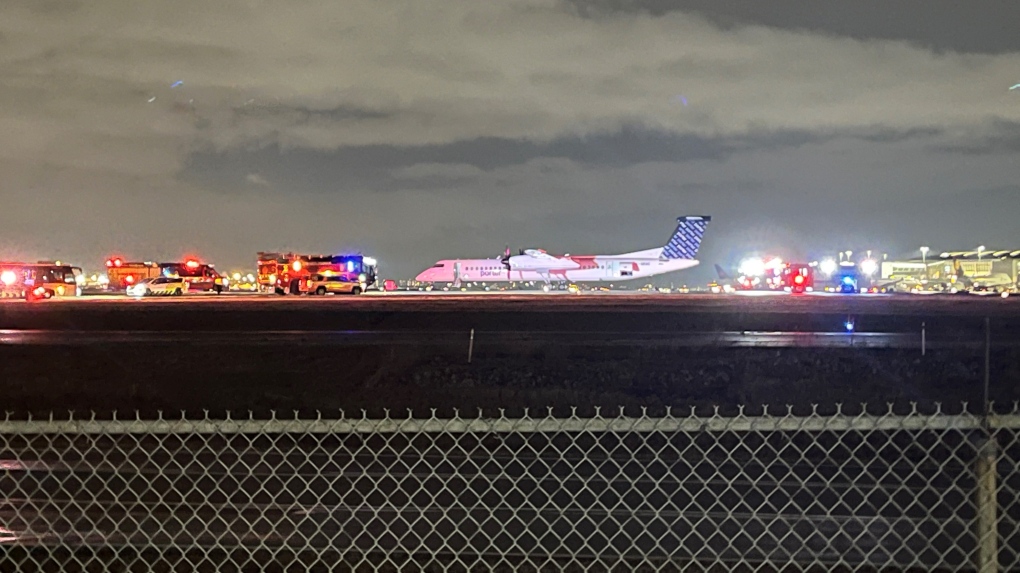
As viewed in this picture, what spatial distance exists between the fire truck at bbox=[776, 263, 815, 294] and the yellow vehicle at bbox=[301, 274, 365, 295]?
3409 centimetres

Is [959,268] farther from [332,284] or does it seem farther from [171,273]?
[171,273]

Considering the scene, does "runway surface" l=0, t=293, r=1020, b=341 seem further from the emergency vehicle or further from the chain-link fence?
the chain-link fence

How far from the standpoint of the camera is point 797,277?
6094cm

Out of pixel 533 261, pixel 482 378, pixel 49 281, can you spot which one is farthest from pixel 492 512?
pixel 533 261

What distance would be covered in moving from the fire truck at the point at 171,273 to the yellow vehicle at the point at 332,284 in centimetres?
1079

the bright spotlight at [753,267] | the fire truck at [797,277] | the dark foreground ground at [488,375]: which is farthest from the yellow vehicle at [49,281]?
the bright spotlight at [753,267]

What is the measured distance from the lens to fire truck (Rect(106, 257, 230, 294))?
58250 millimetres

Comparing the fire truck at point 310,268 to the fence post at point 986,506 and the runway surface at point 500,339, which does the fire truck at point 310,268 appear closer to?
the runway surface at point 500,339

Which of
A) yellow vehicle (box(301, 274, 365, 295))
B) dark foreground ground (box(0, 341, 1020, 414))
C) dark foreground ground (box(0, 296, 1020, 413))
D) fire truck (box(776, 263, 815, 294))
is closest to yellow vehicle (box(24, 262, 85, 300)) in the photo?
yellow vehicle (box(301, 274, 365, 295))

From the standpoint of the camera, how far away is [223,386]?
52.7 feet

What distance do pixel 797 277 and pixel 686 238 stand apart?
2973 cm

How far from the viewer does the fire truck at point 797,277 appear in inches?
2391

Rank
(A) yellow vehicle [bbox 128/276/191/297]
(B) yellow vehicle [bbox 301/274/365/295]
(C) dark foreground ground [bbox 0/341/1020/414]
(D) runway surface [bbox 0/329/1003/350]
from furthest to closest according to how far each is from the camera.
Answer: (A) yellow vehicle [bbox 128/276/191/297], (B) yellow vehicle [bbox 301/274/365/295], (D) runway surface [bbox 0/329/1003/350], (C) dark foreground ground [bbox 0/341/1020/414]

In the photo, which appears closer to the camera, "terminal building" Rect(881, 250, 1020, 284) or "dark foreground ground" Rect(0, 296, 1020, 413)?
"dark foreground ground" Rect(0, 296, 1020, 413)
